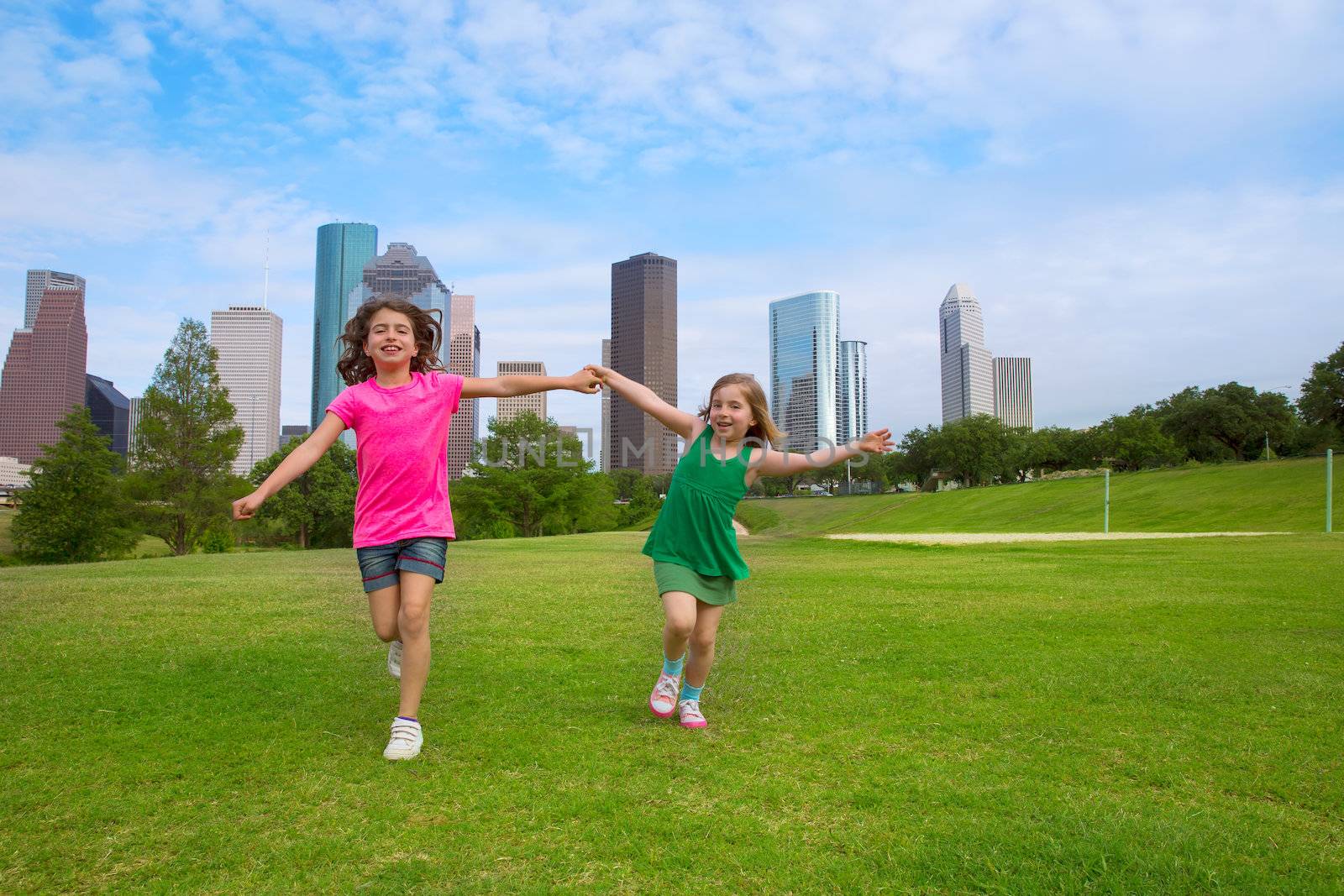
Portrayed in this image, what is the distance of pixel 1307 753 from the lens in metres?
3.86

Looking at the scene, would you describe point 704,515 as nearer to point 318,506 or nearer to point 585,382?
point 585,382

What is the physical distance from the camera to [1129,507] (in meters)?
50.3

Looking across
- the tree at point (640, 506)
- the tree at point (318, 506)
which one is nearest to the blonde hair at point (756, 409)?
the tree at point (318, 506)

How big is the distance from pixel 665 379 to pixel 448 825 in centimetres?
6681

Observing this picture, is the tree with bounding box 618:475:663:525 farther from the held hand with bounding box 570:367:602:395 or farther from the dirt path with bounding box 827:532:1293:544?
the held hand with bounding box 570:367:602:395

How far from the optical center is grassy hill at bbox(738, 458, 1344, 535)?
139 feet

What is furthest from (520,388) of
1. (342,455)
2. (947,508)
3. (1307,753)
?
(342,455)

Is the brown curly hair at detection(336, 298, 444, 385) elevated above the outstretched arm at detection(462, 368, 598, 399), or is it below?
above

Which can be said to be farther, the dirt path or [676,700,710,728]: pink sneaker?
the dirt path

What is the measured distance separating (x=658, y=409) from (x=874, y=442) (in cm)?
139

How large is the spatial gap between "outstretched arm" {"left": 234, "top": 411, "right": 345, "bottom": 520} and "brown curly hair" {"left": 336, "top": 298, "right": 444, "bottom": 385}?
674 mm

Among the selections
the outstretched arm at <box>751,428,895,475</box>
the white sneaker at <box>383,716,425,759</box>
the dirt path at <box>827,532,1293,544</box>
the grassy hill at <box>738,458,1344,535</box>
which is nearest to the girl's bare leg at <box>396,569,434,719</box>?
the white sneaker at <box>383,716,425,759</box>

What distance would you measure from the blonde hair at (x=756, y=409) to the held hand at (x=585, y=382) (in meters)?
0.83

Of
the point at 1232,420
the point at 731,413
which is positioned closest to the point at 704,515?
the point at 731,413
